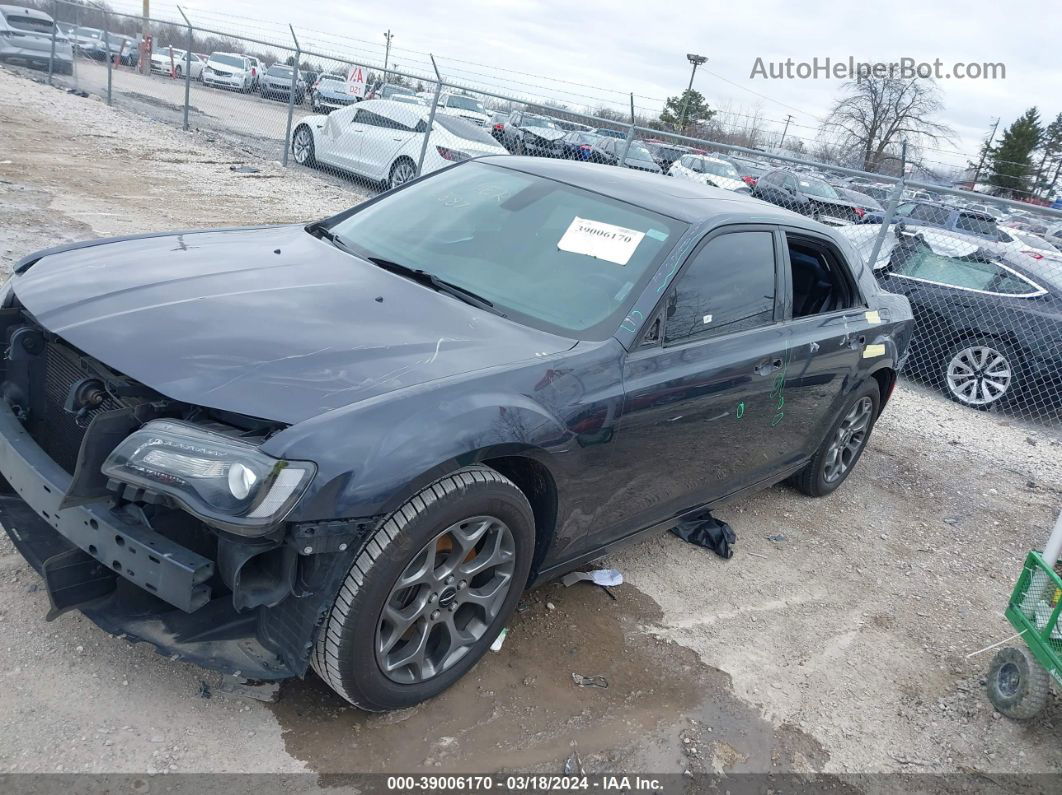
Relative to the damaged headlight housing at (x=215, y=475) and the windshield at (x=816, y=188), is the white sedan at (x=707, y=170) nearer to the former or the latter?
the windshield at (x=816, y=188)

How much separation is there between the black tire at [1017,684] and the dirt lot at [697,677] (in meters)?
0.07

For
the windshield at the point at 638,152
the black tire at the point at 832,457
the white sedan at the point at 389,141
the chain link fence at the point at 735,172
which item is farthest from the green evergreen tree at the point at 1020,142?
the black tire at the point at 832,457

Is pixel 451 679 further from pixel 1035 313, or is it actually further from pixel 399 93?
pixel 399 93

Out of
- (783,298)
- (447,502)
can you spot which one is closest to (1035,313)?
(783,298)

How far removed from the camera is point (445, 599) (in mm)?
2674

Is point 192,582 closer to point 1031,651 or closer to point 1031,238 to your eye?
point 1031,651

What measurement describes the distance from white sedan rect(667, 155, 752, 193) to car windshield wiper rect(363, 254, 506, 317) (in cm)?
1533

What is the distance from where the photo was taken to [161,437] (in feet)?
7.31

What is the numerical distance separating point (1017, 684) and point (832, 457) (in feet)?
6.08

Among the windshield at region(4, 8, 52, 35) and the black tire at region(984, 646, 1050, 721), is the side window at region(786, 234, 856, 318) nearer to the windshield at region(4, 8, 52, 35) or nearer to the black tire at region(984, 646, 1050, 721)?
the black tire at region(984, 646, 1050, 721)

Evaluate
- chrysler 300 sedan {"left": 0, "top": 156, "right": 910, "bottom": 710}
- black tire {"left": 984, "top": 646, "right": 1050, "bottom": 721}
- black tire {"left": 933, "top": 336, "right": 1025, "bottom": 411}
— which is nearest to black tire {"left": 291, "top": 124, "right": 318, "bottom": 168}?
black tire {"left": 933, "top": 336, "right": 1025, "bottom": 411}

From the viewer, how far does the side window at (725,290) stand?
332 cm

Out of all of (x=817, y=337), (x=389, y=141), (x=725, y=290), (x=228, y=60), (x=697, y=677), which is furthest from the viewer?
(x=228, y=60)

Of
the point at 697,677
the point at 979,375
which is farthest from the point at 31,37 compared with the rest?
the point at 697,677
